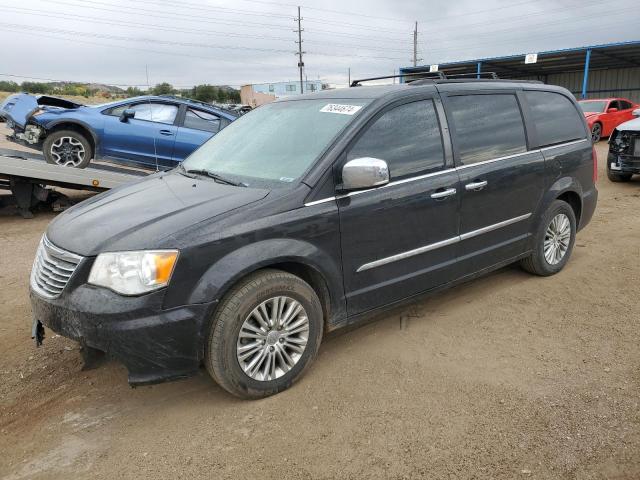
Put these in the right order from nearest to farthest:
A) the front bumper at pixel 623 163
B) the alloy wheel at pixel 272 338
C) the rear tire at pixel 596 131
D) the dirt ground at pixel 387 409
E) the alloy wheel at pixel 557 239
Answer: the dirt ground at pixel 387 409 → the alloy wheel at pixel 272 338 → the alloy wheel at pixel 557 239 → the front bumper at pixel 623 163 → the rear tire at pixel 596 131

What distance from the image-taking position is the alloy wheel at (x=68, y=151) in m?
8.41

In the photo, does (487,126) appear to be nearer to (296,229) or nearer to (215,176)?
(296,229)

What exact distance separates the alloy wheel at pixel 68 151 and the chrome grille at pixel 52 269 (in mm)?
6056

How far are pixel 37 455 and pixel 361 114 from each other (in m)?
2.69

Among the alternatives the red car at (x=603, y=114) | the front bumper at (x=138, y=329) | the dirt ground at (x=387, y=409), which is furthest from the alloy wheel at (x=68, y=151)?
the red car at (x=603, y=114)

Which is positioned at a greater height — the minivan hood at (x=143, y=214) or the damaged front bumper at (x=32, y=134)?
the damaged front bumper at (x=32, y=134)

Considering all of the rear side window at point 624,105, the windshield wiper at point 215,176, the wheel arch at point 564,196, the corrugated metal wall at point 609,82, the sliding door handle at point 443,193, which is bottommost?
the wheel arch at point 564,196

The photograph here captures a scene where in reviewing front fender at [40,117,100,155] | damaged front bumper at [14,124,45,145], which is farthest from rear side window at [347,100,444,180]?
damaged front bumper at [14,124,45,145]

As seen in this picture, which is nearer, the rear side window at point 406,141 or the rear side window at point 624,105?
the rear side window at point 406,141

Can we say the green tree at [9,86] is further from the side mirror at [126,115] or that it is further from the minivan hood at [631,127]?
the minivan hood at [631,127]

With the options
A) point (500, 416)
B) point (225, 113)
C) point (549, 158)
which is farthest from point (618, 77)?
point (500, 416)

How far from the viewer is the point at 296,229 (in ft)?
9.82

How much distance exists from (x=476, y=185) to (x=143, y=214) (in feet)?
7.79

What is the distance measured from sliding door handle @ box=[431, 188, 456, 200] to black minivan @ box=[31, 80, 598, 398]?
0.9 inches
